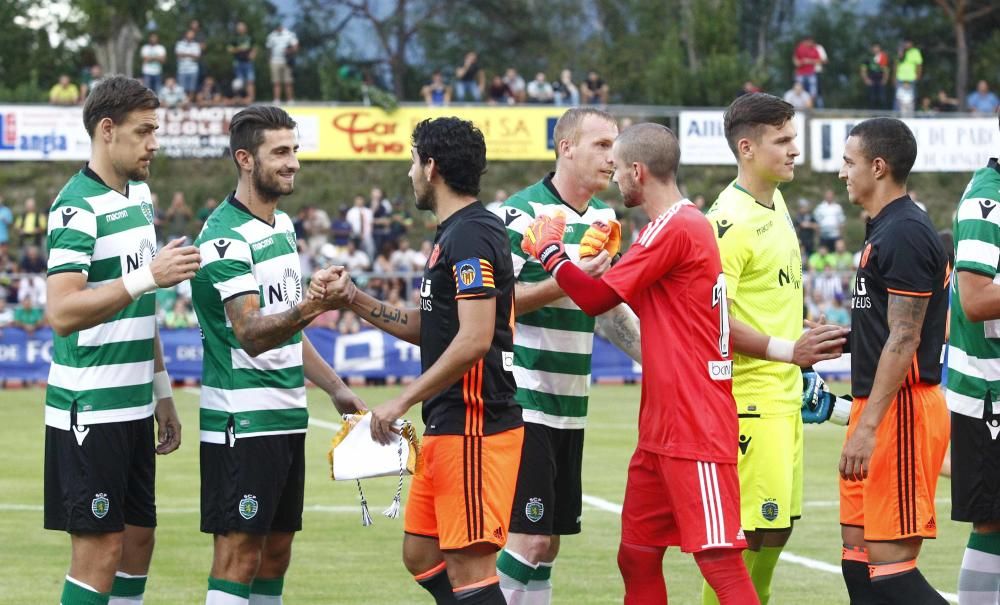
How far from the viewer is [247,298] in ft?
23.4

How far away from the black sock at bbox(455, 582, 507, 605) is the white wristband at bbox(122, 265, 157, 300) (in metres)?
2.01

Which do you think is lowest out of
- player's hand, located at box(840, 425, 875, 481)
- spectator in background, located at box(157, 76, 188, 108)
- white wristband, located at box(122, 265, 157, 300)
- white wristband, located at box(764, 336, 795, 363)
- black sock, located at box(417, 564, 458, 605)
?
black sock, located at box(417, 564, 458, 605)

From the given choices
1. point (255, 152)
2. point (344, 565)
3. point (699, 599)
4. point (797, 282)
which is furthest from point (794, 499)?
point (344, 565)

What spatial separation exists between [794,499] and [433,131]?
2.82m

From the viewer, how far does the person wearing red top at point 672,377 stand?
6.81 metres

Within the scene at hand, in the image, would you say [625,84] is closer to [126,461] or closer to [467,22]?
[467,22]

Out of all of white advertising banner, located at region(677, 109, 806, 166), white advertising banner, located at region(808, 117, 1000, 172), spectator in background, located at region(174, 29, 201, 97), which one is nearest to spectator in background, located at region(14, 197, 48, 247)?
spectator in background, located at region(174, 29, 201, 97)

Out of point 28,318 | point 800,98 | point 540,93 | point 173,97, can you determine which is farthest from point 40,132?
point 800,98

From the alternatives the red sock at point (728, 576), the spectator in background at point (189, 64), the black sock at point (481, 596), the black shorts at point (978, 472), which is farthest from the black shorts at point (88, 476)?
the spectator in background at point (189, 64)

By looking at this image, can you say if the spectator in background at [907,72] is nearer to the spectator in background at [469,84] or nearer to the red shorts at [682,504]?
the spectator in background at [469,84]

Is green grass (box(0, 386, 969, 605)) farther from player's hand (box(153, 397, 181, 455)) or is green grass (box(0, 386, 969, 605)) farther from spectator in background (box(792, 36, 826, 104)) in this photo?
spectator in background (box(792, 36, 826, 104))

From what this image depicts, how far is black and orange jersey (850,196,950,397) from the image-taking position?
7.15 metres

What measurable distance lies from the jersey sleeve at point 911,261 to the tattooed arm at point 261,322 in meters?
2.74

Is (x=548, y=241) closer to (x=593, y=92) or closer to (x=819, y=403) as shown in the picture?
(x=819, y=403)
